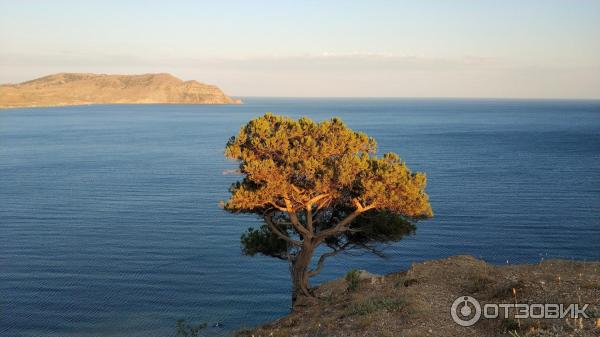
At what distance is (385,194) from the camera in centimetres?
2134

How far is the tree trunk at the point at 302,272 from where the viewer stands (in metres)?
22.9

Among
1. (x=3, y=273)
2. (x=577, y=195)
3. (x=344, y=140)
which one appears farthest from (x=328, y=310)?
(x=577, y=195)

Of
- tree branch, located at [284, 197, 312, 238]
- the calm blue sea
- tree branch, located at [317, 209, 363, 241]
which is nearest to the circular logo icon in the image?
tree branch, located at [317, 209, 363, 241]

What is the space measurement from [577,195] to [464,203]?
1642 centimetres

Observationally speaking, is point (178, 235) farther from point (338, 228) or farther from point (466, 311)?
point (466, 311)

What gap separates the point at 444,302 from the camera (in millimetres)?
16688

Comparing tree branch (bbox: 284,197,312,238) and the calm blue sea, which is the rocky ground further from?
the calm blue sea

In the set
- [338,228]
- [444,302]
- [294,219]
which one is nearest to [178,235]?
[294,219]

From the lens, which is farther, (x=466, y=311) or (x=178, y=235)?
(x=178, y=235)

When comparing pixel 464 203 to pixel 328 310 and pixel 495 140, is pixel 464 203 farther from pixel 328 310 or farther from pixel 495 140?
pixel 495 140

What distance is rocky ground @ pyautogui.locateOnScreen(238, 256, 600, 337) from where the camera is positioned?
44.7 ft

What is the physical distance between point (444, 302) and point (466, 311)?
1.25 meters

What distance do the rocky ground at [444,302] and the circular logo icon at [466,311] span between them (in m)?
0.21

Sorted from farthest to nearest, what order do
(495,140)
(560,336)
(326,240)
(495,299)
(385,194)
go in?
1. (495,140)
2. (326,240)
3. (385,194)
4. (495,299)
5. (560,336)
